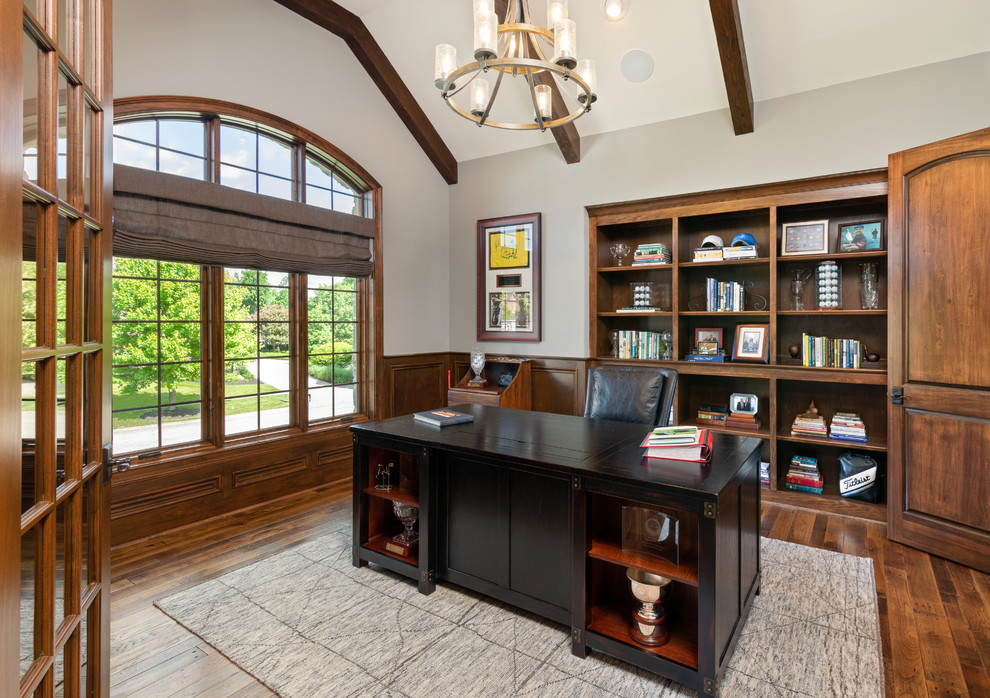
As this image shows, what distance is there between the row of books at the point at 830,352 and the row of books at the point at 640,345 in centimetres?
104

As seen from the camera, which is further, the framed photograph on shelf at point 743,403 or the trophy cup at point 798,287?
the framed photograph on shelf at point 743,403

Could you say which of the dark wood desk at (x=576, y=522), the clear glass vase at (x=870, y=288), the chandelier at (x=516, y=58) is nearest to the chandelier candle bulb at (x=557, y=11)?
the chandelier at (x=516, y=58)

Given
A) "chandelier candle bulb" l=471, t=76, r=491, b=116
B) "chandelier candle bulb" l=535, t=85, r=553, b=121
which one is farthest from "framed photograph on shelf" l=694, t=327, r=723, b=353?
"chandelier candle bulb" l=471, t=76, r=491, b=116

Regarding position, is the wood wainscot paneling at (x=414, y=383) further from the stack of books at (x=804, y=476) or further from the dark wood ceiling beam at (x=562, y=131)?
the stack of books at (x=804, y=476)

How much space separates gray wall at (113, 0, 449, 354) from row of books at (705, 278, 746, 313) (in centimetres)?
248

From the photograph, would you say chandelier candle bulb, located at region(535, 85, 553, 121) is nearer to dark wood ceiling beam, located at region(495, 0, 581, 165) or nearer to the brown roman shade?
dark wood ceiling beam, located at region(495, 0, 581, 165)

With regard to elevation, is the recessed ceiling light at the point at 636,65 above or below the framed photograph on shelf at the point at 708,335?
above

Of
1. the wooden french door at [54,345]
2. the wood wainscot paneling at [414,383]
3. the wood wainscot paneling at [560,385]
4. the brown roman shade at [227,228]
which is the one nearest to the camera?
the wooden french door at [54,345]

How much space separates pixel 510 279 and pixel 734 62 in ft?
7.77

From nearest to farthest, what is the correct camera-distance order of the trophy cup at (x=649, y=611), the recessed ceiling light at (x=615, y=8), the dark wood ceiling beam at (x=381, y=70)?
the trophy cup at (x=649, y=611) < the recessed ceiling light at (x=615, y=8) < the dark wood ceiling beam at (x=381, y=70)

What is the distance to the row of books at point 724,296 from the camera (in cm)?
400

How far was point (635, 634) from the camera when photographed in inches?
76.8

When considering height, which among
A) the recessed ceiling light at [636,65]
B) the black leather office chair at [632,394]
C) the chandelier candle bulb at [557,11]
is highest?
the recessed ceiling light at [636,65]

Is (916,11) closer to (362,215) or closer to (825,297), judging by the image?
(825,297)
